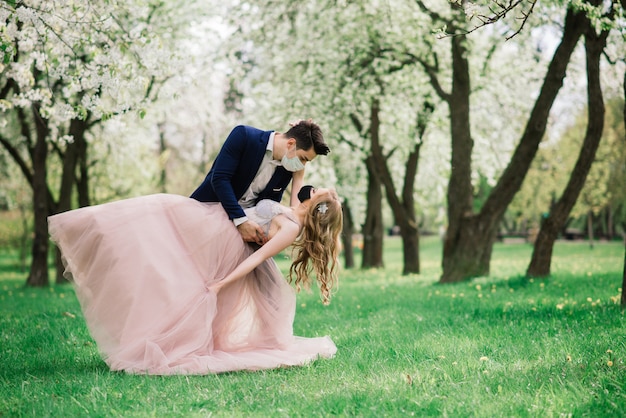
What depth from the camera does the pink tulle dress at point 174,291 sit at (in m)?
5.27

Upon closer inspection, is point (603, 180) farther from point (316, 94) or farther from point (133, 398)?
point (133, 398)

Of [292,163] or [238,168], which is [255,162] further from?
[292,163]

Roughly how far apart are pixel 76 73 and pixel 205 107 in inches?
845

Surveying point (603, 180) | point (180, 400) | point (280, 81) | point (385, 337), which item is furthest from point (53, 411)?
point (603, 180)

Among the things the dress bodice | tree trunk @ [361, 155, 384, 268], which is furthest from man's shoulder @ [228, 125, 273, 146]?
tree trunk @ [361, 155, 384, 268]

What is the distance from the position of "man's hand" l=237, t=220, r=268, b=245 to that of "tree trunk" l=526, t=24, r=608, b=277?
→ 7.06 meters

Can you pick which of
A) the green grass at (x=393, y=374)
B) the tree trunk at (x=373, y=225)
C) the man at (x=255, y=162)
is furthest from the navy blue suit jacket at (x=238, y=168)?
the tree trunk at (x=373, y=225)

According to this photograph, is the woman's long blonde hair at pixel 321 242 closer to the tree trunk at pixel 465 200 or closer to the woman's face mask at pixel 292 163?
the woman's face mask at pixel 292 163

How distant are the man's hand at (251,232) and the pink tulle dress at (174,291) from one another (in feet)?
0.19

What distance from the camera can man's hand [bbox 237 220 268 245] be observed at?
589cm

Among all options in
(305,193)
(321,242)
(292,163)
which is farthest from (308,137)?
(321,242)

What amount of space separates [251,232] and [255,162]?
0.68m

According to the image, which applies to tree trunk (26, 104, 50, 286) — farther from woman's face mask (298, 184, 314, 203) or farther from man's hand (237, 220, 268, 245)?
woman's face mask (298, 184, 314, 203)

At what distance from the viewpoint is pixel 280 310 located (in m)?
6.09
